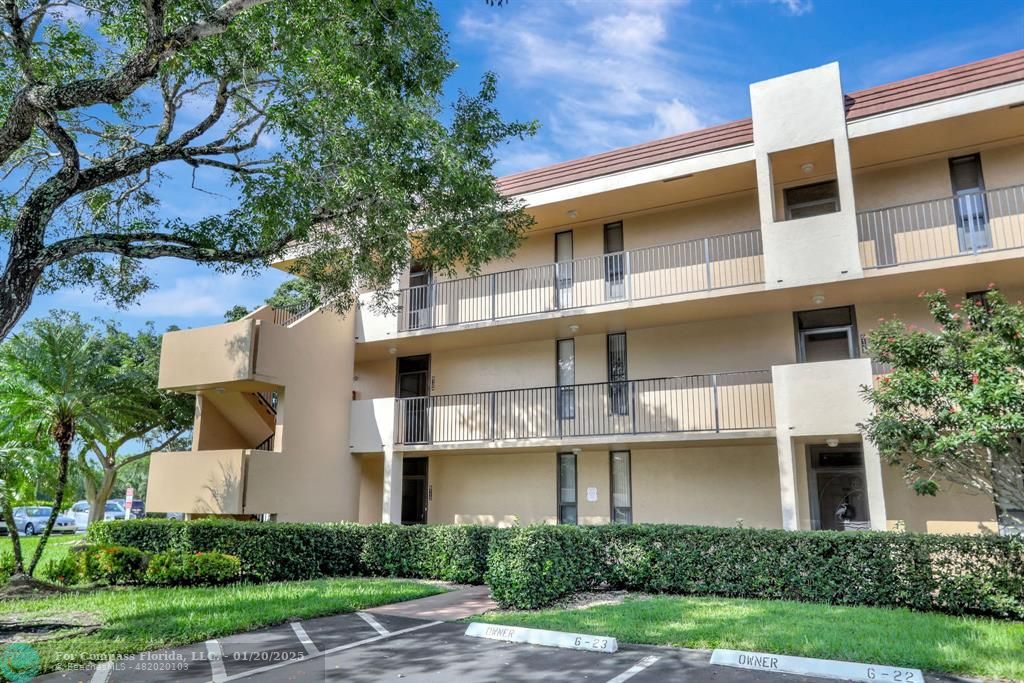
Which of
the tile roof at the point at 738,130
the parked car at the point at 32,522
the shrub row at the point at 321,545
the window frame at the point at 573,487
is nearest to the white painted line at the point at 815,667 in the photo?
the shrub row at the point at 321,545

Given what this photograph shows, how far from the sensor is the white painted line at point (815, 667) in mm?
6523

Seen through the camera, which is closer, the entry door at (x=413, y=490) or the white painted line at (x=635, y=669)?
the white painted line at (x=635, y=669)

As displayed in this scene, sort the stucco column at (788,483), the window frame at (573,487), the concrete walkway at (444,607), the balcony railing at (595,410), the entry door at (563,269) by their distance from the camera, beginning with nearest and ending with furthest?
the concrete walkway at (444,607) < the stucco column at (788,483) < the balcony railing at (595,410) < the window frame at (573,487) < the entry door at (563,269)

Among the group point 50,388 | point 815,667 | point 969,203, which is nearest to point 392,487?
point 50,388

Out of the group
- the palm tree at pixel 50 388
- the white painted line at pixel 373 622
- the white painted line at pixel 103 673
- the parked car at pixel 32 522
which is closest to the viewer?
the white painted line at pixel 103 673

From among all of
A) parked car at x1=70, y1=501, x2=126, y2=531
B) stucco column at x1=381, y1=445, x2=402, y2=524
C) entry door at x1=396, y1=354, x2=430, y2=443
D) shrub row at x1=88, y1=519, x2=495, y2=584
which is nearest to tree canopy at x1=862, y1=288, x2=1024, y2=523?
shrub row at x1=88, y1=519, x2=495, y2=584

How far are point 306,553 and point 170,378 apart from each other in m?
5.96

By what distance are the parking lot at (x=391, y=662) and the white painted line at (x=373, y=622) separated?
12 centimetres

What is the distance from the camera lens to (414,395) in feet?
62.0

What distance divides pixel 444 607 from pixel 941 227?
11123 millimetres

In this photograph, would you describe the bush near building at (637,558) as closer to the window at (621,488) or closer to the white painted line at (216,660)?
the window at (621,488)

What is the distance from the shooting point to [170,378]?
16844 mm

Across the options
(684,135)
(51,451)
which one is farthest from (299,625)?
(684,135)

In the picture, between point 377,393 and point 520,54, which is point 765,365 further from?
point 377,393
